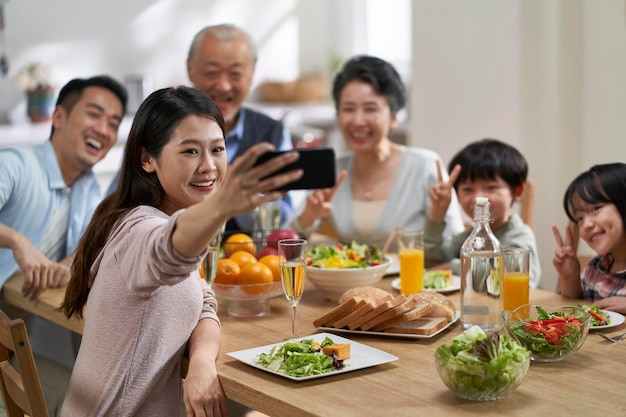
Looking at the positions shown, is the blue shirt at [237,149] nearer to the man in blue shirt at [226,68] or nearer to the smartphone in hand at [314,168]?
the man in blue shirt at [226,68]

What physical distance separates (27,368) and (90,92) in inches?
51.0

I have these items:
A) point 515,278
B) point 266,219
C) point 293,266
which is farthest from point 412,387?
point 266,219

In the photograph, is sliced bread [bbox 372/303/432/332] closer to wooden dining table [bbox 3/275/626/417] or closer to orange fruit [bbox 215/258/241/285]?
wooden dining table [bbox 3/275/626/417]

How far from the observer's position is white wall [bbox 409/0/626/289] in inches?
116

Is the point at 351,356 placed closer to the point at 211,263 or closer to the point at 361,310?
the point at 361,310

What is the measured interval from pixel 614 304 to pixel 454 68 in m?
1.71

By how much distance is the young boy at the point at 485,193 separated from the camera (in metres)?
2.53

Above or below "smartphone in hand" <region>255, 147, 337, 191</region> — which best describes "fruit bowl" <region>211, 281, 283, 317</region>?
below

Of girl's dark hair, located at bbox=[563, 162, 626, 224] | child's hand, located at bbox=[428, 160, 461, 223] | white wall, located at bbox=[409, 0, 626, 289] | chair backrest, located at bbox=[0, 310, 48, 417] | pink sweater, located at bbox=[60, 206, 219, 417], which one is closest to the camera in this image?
chair backrest, located at bbox=[0, 310, 48, 417]

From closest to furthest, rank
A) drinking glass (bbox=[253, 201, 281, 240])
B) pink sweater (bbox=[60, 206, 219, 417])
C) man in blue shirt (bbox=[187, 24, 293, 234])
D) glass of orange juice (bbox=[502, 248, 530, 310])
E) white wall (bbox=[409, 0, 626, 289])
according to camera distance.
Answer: pink sweater (bbox=[60, 206, 219, 417])
glass of orange juice (bbox=[502, 248, 530, 310])
drinking glass (bbox=[253, 201, 281, 240])
white wall (bbox=[409, 0, 626, 289])
man in blue shirt (bbox=[187, 24, 293, 234])

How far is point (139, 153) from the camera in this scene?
1751 mm

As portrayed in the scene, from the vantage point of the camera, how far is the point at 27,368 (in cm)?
156

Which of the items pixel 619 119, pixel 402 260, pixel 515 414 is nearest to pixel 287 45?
pixel 619 119

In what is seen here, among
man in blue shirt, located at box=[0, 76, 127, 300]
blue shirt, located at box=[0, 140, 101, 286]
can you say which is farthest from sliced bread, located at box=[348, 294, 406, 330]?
blue shirt, located at box=[0, 140, 101, 286]
